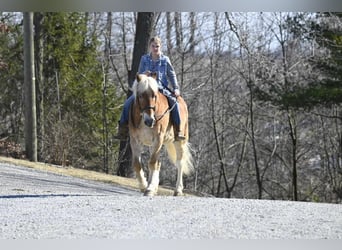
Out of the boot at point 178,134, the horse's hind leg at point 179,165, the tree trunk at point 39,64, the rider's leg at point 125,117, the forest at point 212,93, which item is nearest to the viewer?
the rider's leg at point 125,117

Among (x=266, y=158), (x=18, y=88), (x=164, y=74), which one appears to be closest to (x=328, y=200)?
(x=266, y=158)

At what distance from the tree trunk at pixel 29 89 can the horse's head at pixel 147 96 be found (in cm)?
Result: 498

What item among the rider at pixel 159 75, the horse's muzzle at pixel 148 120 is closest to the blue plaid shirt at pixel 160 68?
the rider at pixel 159 75

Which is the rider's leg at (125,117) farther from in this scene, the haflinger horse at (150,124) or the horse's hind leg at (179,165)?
the horse's hind leg at (179,165)

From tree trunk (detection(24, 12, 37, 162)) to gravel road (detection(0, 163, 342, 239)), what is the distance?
4737mm

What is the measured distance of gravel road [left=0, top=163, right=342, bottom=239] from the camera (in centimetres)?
515

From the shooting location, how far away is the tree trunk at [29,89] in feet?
36.5

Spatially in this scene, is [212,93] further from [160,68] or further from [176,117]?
[160,68]

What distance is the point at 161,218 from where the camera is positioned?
554 cm

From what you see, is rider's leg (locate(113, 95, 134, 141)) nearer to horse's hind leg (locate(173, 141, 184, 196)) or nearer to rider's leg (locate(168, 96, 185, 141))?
rider's leg (locate(168, 96, 185, 141))

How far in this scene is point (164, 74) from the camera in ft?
22.4

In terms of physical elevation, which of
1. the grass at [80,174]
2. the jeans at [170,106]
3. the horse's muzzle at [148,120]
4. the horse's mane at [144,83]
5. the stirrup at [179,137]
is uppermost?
the horse's mane at [144,83]

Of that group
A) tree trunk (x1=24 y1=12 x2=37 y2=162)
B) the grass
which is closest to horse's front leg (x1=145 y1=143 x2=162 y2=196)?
the grass

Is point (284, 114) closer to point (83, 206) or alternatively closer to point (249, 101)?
point (249, 101)
